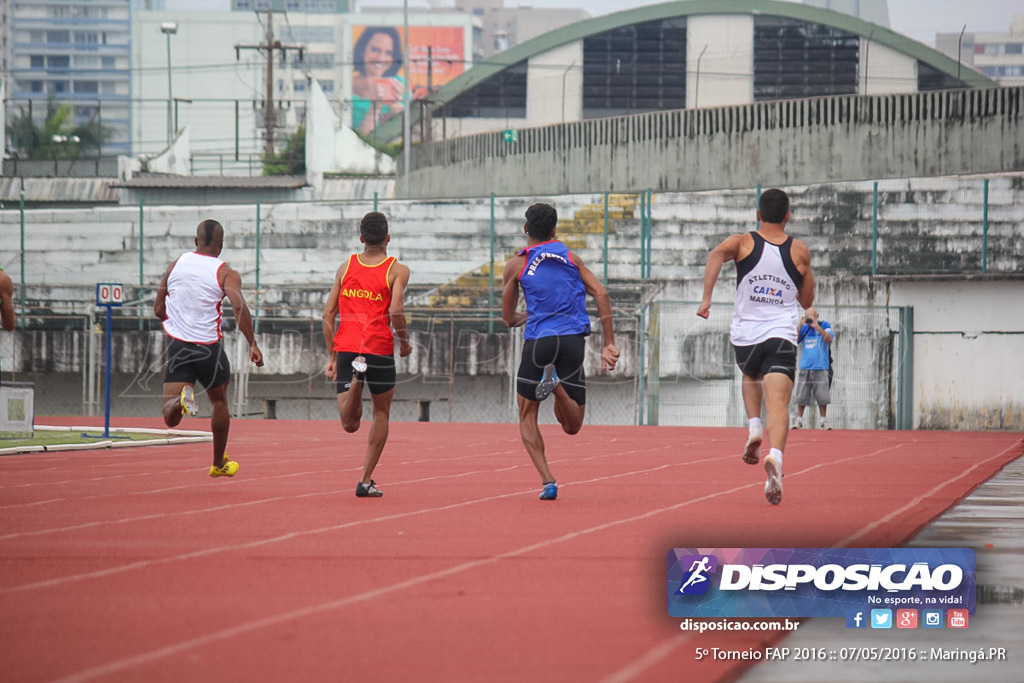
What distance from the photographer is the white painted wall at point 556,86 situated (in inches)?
2454

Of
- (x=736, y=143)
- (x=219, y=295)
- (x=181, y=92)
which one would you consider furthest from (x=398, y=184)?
(x=181, y=92)

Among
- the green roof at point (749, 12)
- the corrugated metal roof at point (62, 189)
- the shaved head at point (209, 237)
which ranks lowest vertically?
the shaved head at point (209, 237)

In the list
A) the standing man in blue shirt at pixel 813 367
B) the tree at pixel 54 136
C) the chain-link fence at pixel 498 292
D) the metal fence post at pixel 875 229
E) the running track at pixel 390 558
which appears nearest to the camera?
the running track at pixel 390 558

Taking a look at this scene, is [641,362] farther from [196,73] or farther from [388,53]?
[388,53]

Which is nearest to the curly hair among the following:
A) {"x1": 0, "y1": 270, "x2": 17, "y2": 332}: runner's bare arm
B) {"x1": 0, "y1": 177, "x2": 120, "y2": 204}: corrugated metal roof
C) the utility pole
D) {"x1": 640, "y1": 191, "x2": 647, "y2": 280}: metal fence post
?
{"x1": 0, "y1": 270, "x2": 17, "y2": 332}: runner's bare arm

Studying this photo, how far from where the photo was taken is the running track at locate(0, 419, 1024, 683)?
4.12 meters

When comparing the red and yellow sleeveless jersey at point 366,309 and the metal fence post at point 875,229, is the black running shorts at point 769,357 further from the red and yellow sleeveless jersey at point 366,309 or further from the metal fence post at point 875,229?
the metal fence post at point 875,229

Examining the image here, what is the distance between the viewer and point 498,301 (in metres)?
27.3

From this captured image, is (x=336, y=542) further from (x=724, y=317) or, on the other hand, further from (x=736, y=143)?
(x=736, y=143)

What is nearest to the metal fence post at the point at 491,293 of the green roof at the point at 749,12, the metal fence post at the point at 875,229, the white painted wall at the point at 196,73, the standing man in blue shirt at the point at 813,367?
the standing man in blue shirt at the point at 813,367

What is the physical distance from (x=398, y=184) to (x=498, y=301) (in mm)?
24101

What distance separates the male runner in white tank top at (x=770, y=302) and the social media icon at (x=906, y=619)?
13.4ft

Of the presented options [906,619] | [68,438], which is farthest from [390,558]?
[68,438]

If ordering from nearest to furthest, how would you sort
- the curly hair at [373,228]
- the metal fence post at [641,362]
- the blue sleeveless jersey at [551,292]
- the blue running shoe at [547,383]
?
the blue running shoe at [547,383] → the blue sleeveless jersey at [551,292] → the curly hair at [373,228] → the metal fence post at [641,362]
